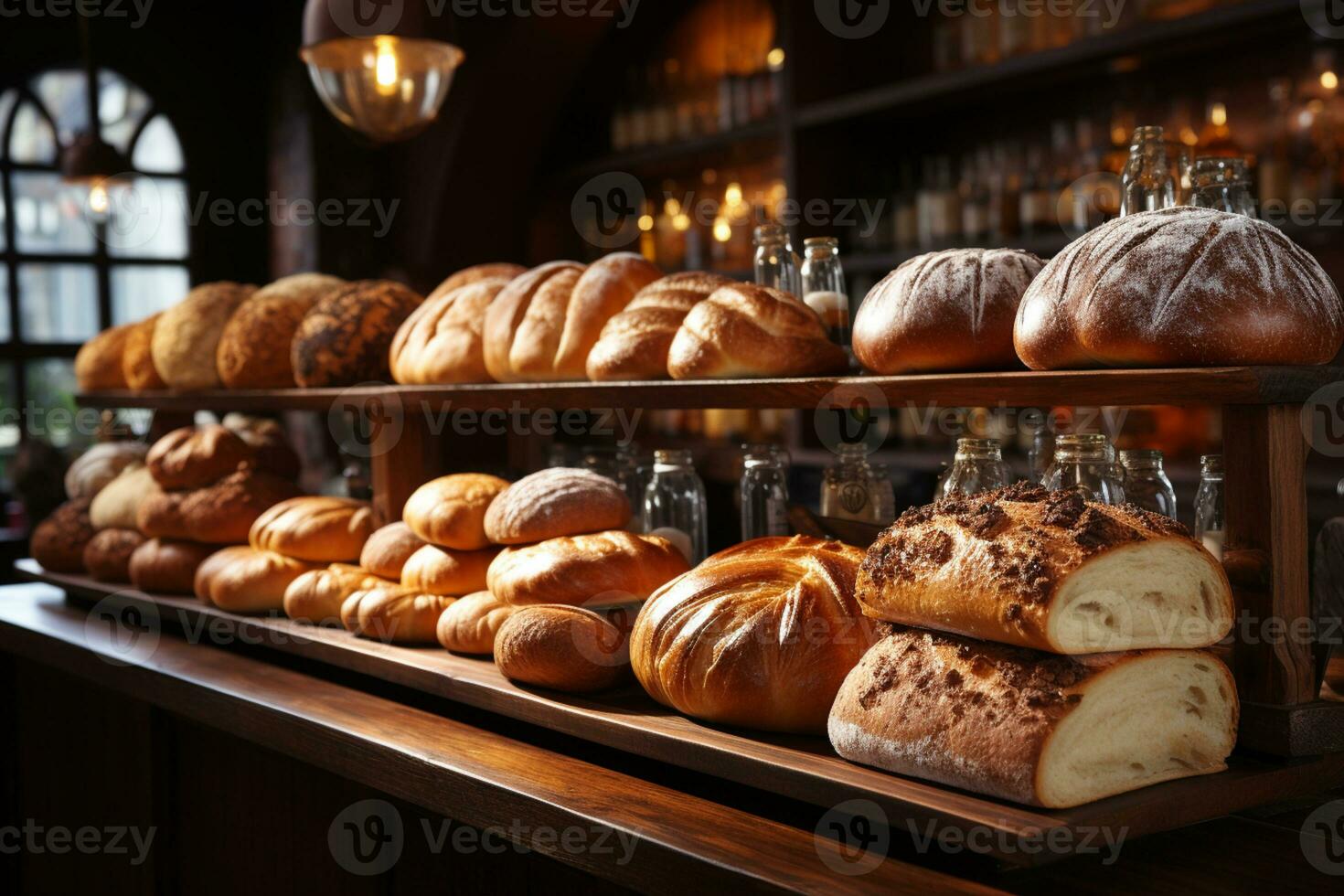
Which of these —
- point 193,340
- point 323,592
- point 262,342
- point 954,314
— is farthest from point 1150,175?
point 193,340

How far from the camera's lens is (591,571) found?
1.74 m

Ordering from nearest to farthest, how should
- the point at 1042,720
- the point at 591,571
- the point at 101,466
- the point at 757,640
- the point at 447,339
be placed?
the point at 1042,720 < the point at 757,640 < the point at 591,571 < the point at 447,339 < the point at 101,466

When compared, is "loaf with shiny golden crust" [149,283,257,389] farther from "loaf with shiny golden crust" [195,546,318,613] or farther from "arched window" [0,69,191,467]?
"arched window" [0,69,191,467]

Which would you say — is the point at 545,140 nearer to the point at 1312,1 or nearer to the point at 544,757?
the point at 1312,1

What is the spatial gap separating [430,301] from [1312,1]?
2188 mm

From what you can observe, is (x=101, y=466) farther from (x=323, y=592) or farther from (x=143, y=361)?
(x=323, y=592)

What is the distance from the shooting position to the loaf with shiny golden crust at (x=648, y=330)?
6.00 ft

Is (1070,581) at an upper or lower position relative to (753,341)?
lower

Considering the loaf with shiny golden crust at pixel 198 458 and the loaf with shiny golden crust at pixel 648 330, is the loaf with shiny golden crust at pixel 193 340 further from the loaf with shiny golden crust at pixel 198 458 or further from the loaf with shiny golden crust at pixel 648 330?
the loaf with shiny golden crust at pixel 648 330

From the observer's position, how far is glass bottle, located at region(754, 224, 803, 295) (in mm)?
2084

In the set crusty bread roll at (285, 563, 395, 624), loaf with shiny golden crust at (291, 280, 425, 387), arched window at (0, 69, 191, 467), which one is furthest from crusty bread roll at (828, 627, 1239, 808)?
arched window at (0, 69, 191, 467)

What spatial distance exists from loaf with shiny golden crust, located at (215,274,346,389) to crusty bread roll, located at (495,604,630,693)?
1194 mm

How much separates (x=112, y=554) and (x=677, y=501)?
1439 millimetres

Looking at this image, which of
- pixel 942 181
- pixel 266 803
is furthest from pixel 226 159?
pixel 266 803
